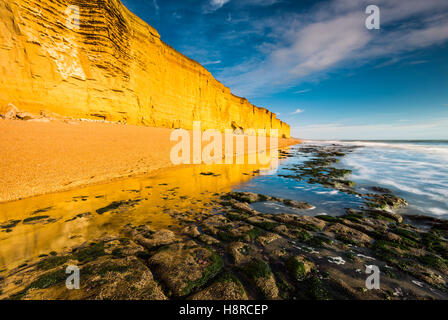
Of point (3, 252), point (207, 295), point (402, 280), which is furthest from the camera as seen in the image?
point (3, 252)

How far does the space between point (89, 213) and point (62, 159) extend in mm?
4349

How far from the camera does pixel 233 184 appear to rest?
6738mm

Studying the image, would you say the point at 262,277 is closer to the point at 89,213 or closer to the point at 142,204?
the point at 142,204

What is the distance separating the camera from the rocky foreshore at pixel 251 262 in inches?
74.9

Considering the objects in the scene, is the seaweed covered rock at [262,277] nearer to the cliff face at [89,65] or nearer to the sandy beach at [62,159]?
the sandy beach at [62,159]

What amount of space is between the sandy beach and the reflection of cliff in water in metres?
0.58

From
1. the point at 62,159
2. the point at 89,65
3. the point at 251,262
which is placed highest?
the point at 89,65

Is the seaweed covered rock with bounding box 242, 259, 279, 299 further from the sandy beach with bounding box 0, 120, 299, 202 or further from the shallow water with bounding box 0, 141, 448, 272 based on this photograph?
the sandy beach with bounding box 0, 120, 299, 202

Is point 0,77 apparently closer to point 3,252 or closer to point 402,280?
point 3,252

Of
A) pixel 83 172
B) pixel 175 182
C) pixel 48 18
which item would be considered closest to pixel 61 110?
pixel 48 18

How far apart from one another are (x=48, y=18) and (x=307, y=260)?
2002 centimetres

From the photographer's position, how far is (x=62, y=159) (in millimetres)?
6281

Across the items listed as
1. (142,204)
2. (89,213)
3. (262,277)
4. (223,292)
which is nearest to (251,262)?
(262,277)

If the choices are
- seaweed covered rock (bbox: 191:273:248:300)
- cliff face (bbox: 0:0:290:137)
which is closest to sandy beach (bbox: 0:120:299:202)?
A: cliff face (bbox: 0:0:290:137)
